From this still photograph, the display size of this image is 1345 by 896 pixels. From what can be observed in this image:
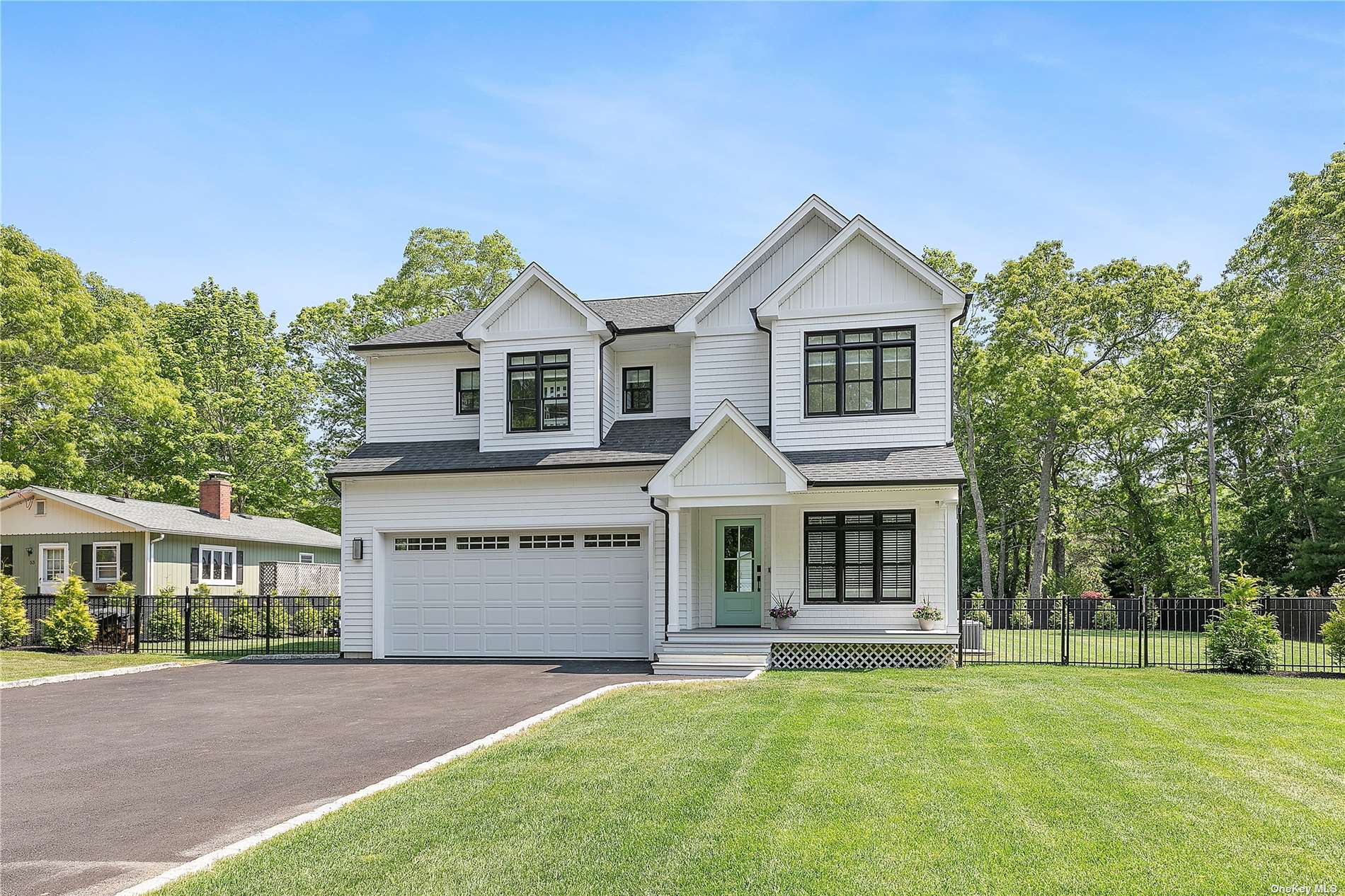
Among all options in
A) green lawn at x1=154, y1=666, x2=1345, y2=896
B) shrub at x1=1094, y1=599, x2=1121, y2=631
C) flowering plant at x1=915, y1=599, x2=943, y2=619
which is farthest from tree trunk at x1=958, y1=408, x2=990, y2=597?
green lawn at x1=154, y1=666, x2=1345, y2=896

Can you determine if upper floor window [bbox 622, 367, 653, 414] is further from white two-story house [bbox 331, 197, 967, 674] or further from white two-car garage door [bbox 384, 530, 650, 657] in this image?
white two-car garage door [bbox 384, 530, 650, 657]

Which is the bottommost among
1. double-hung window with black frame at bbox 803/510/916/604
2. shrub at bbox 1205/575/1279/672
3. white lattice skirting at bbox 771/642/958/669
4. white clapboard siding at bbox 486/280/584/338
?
white lattice skirting at bbox 771/642/958/669

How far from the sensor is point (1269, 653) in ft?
55.2

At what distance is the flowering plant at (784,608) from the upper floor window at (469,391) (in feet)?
26.8

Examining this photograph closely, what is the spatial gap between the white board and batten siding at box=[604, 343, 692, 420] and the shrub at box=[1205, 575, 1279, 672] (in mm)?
10993

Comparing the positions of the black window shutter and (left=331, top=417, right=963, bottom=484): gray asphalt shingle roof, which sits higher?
(left=331, top=417, right=963, bottom=484): gray asphalt shingle roof

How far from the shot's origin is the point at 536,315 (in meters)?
21.7

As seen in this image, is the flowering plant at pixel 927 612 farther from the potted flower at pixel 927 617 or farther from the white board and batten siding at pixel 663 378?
the white board and batten siding at pixel 663 378

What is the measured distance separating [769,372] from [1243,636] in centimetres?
987

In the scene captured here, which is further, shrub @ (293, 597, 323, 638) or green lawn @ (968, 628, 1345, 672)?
shrub @ (293, 597, 323, 638)

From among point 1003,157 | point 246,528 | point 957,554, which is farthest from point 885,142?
point 246,528

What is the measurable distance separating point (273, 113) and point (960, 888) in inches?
560

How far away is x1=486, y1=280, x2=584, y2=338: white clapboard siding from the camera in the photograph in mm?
21484

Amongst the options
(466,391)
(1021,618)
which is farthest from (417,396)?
(1021,618)
